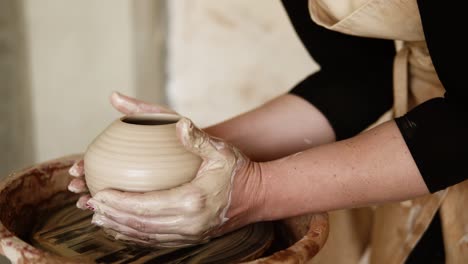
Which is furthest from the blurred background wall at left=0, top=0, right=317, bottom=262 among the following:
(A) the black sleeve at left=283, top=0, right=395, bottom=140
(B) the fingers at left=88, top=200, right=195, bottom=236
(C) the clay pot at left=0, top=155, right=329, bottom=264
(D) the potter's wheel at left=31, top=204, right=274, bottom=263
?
(B) the fingers at left=88, top=200, right=195, bottom=236

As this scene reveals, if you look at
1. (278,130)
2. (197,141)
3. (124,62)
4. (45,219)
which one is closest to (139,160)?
(197,141)

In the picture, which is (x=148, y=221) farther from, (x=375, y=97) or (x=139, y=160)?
(x=375, y=97)

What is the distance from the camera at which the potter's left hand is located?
0.86m

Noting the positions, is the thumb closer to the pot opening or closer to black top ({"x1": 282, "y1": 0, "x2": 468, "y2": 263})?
the pot opening

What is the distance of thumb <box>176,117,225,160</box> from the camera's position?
88 centimetres

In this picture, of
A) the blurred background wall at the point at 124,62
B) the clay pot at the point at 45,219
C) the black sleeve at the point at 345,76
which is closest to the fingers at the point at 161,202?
the clay pot at the point at 45,219

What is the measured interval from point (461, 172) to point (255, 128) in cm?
48

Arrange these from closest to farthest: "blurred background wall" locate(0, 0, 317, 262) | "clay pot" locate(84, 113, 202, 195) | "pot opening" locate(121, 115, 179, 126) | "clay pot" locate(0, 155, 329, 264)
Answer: "clay pot" locate(0, 155, 329, 264)
"clay pot" locate(84, 113, 202, 195)
"pot opening" locate(121, 115, 179, 126)
"blurred background wall" locate(0, 0, 317, 262)

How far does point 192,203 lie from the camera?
0.86 m

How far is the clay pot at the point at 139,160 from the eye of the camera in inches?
36.8

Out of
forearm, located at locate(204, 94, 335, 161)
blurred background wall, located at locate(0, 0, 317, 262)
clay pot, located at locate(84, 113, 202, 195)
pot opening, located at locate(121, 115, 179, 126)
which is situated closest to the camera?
clay pot, located at locate(84, 113, 202, 195)

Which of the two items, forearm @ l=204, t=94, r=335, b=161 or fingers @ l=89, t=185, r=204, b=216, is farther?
→ forearm @ l=204, t=94, r=335, b=161

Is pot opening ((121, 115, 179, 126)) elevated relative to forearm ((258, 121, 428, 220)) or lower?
elevated

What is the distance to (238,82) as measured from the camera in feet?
8.25
